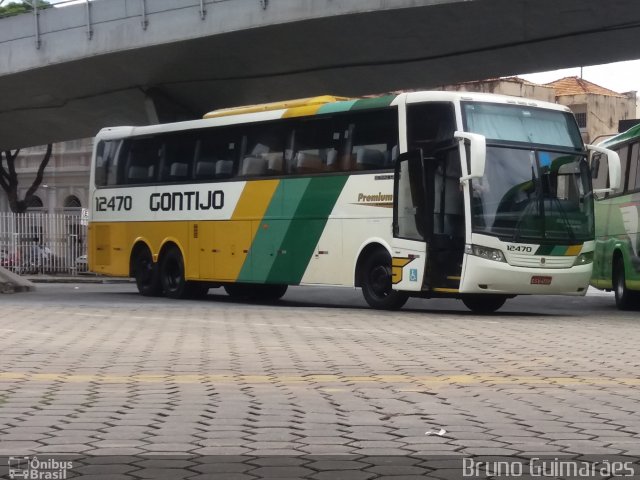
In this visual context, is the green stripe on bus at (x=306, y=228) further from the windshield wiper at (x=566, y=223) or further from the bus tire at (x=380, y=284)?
the windshield wiper at (x=566, y=223)

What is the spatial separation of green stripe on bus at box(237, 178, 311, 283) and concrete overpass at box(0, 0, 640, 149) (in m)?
6.18

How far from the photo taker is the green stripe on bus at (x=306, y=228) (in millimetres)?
20672

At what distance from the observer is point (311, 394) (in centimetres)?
854

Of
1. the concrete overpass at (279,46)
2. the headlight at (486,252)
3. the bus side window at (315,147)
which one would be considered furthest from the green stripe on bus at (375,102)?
the concrete overpass at (279,46)

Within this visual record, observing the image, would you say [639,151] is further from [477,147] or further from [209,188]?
[209,188]

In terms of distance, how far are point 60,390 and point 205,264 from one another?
15003 mm

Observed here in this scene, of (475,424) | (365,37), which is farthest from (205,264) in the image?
(475,424)

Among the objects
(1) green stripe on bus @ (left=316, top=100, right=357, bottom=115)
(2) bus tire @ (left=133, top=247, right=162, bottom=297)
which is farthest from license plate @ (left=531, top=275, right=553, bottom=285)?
(2) bus tire @ (left=133, top=247, right=162, bottom=297)

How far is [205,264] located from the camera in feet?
77.8

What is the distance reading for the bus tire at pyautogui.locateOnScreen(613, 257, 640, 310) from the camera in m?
22.1

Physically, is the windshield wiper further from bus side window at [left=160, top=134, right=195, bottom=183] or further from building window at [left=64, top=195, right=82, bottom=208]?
building window at [left=64, top=195, right=82, bottom=208]

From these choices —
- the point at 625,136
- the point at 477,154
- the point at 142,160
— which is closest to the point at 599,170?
the point at 625,136

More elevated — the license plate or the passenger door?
the passenger door

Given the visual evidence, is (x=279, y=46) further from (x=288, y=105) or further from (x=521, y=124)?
(x=521, y=124)
